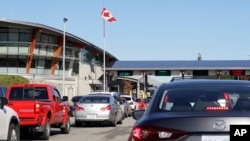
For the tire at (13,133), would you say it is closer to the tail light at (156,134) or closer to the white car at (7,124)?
the white car at (7,124)

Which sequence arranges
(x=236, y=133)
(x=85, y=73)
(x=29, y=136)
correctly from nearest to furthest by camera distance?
(x=236, y=133) → (x=29, y=136) → (x=85, y=73)

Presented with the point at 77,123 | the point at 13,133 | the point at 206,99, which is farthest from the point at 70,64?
the point at 206,99

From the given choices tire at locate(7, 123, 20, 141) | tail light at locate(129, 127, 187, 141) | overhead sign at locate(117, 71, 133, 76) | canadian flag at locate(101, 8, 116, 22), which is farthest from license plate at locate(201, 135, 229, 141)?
overhead sign at locate(117, 71, 133, 76)

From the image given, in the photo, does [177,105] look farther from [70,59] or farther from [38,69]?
[70,59]

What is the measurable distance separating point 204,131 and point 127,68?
74308 mm

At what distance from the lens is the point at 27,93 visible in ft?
56.3

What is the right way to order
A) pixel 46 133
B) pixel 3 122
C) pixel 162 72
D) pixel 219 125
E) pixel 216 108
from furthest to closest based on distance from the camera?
pixel 162 72 → pixel 46 133 → pixel 3 122 → pixel 216 108 → pixel 219 125

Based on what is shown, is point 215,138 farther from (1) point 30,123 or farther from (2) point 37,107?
(1) point 30,123

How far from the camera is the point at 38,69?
224 feet

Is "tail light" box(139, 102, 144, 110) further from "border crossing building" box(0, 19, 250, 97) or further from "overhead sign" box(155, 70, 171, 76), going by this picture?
"overhead sign" box(155, 70, 171, 76)

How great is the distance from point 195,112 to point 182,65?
244 feet

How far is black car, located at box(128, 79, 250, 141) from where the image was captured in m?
5.32

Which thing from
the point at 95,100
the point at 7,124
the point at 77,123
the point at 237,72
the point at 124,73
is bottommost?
the point at 77,123

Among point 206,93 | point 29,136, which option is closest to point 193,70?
point 29,136
